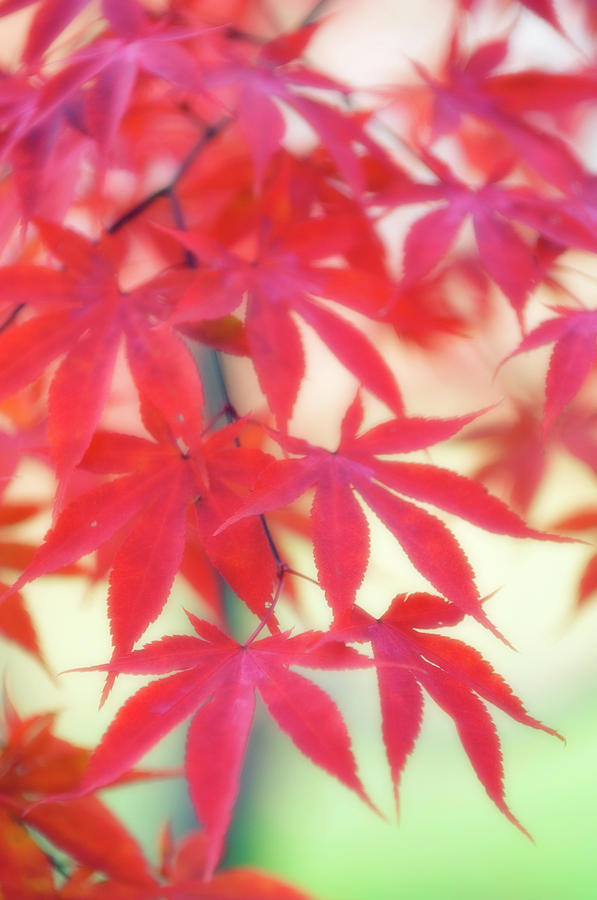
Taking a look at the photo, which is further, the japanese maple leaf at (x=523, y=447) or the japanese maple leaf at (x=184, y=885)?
the japanese maple leaf at (x=523, y=447)

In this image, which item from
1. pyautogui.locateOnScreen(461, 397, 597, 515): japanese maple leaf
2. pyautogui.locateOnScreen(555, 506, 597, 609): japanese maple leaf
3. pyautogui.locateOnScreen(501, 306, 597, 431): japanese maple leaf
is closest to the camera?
pyautogui.locateOnScreen(501, 306, 597, 431): japanese maple leaf

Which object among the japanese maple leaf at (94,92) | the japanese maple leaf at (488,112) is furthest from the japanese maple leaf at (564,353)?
the japanese maple leaf at (94,92)

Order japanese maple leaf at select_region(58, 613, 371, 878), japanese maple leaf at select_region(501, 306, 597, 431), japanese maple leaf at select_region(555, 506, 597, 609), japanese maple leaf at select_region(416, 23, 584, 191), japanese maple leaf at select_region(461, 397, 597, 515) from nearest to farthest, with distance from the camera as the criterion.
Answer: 1. japanese maple leaf at select_region(58, 613, 371, 878)
2. japanese maple leaf at select_region(501, 306, 597, 431)
3. japanese maple leaf at select_region(416, 23, 584, 191)
4. japanese maple leaf at select_region(555, 506, 597, 609)
5. japanese maple leaf at select_region(461, 397, 597, 515)

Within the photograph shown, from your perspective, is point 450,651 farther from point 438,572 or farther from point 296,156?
point 296,156

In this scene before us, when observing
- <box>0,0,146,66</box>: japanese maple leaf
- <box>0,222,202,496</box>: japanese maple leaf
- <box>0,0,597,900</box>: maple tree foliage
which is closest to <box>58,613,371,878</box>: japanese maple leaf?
<box>0,0,597,900</box>: maple tree foliage

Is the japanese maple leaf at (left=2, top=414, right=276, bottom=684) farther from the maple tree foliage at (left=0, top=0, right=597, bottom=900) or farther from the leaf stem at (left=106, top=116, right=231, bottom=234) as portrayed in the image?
the leaf stem at (left=106, top=116, right=231, bottom=234)

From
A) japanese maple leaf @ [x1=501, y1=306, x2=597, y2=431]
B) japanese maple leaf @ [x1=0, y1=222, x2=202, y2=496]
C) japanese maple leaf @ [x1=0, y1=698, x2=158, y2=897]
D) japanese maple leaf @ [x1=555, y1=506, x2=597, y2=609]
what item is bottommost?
japanese maple leaf @ [x1=555, y1=506, x2=597, y2=609]

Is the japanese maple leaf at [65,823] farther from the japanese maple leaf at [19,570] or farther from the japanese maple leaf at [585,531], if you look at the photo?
the japanese maple leaf at [585,531]
